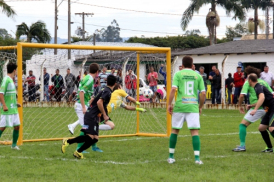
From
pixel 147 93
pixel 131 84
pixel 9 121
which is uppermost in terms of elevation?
pixel 131 84

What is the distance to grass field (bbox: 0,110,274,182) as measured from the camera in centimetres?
738

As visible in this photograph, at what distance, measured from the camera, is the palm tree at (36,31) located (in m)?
Answer: 52.6

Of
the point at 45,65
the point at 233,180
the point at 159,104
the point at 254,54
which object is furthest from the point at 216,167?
the point at 254,54

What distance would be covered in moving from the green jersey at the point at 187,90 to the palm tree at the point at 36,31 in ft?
149

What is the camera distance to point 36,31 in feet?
173

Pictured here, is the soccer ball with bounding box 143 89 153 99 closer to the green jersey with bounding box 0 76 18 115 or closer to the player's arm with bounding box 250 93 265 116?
the green jersey with bounding box 0 76 18 115

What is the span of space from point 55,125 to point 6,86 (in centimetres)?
591

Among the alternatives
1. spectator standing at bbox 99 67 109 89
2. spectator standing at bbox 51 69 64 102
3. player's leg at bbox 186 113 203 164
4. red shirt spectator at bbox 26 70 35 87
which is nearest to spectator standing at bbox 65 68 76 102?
spectator standing at bbox 51 69 64 102

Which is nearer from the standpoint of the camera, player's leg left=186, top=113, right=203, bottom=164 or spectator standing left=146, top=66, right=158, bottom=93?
player's leg left=186, top=113, right=203, bottom=164

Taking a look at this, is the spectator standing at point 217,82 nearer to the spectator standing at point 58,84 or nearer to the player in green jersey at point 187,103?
the spectator standing at point 58,84

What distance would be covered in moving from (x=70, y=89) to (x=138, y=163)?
1040 cm

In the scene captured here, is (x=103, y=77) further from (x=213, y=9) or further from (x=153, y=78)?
(x=213, y=9)

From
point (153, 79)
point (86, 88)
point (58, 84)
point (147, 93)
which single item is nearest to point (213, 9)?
point (147, 93)

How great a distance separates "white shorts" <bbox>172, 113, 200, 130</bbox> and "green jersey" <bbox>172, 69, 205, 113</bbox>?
72 mm
